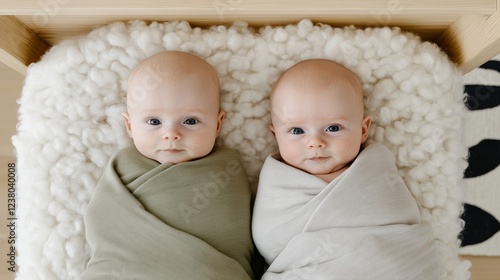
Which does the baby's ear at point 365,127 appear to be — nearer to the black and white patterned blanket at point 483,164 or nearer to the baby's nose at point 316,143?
the baby's nose at point 316,143

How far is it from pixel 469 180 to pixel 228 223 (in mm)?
822

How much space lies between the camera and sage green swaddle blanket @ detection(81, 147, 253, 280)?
1006 mm

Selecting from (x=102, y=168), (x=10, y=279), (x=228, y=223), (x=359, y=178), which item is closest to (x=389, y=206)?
(x=359, y=178)

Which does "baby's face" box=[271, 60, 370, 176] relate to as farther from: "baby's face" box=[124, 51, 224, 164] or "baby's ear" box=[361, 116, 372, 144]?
"baby's face" box=[124, 51, 224, 164]

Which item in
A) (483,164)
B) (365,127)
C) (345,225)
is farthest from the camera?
(483,164)

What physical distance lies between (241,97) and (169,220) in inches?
11.1

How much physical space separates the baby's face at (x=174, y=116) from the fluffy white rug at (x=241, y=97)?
0.23 ft

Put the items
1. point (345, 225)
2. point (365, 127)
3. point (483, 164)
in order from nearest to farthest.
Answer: point (345, 225), point (365, 127), point (483, 164)

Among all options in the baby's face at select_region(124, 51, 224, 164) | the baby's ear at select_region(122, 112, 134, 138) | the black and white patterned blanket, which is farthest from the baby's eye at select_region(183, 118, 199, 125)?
the black and white patterned blanket

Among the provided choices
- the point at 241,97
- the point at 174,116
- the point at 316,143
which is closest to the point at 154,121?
the point at 174,116

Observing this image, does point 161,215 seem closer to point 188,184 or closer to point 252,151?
point 188,184

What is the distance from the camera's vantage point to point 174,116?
1.07 meters

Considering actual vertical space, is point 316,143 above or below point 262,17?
below

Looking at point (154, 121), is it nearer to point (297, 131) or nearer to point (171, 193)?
point (171, 193)
